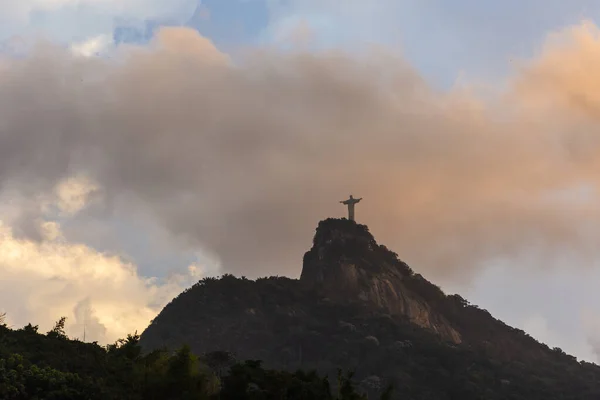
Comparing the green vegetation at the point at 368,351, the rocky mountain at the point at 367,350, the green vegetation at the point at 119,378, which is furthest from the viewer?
the rocky mountain at the point at 367,350

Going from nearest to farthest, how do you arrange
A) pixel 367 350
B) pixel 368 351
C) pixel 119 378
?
pixel 119 378, pixel 368 351, pixel 367 350

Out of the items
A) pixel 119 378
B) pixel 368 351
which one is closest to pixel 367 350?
pixel 368 351

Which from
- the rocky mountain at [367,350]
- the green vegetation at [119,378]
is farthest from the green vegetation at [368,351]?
the green vegetation at [119,378]

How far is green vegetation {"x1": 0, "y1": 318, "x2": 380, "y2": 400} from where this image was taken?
5444 cm

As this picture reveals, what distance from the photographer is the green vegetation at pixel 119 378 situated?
54438 millimetres

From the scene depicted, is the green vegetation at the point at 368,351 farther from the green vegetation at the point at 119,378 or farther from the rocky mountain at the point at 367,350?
the green vegetation at the point at 119,378

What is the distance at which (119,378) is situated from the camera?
60.5 metres

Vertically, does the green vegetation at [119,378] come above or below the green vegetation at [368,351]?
below

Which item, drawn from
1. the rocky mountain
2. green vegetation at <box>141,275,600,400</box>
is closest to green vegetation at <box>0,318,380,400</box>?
green vegetation at <box>141,275,600,400</box>

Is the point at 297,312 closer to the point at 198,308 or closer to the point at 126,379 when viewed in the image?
the point at 198,308

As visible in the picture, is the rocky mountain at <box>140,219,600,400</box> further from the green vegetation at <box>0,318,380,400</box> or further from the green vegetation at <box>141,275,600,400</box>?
the green vegetation at <box>0,318,380,400</box>

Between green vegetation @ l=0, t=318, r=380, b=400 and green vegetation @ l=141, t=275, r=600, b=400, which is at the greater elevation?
green vegetation @ l=141, t=275, r=600, b=400

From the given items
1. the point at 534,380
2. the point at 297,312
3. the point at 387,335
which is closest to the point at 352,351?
the point at 387,335

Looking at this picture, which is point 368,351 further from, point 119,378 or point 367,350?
point 119,378
